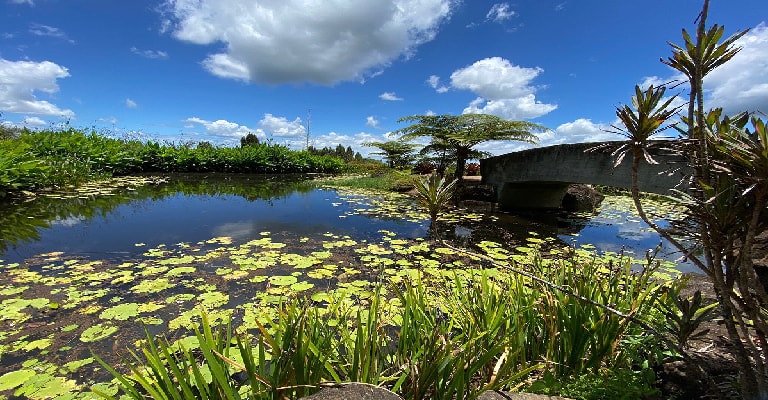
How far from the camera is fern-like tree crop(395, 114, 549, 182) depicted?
11.1 meters

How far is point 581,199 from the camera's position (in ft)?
32.1

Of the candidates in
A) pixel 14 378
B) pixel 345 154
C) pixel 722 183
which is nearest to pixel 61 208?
pixel 14 378

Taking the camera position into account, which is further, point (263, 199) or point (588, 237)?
point (263, 199)

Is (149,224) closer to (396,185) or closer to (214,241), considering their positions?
(214,241)

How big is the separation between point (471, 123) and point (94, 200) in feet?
36.5

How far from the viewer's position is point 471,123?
39.3ft

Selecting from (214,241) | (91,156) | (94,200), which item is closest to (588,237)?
(214,241)

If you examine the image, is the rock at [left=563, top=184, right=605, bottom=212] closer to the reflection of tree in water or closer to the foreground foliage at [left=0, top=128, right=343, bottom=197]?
the reflection of tree in water

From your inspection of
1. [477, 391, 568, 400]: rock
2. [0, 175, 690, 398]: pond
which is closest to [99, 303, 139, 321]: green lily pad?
[0, 175, 690, 398]: pond

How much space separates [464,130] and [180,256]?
33.0 feet

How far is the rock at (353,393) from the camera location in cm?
98

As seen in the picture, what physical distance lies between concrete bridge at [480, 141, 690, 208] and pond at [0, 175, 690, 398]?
1073 millimetres

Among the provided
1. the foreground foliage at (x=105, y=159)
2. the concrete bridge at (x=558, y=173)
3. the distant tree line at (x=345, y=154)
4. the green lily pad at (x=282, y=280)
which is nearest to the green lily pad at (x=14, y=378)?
the green lily pad at (x=282, y=280)

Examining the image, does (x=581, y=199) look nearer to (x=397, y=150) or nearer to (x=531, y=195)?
(x=531, y=195)
